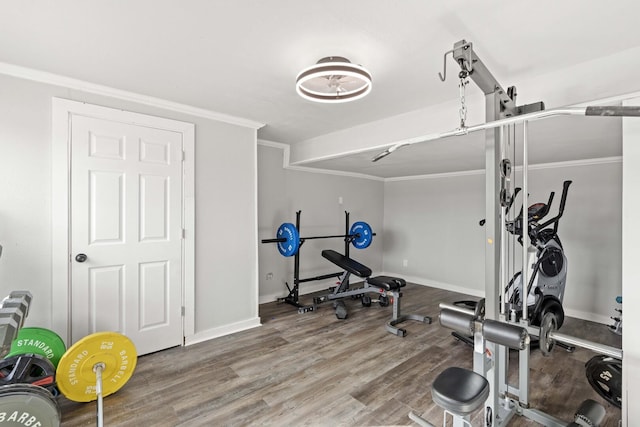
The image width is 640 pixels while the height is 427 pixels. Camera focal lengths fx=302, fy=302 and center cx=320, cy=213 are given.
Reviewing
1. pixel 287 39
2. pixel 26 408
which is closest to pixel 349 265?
pixel 287 39

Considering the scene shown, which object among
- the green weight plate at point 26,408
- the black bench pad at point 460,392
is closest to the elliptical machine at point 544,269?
the black bench pad at point 460,392

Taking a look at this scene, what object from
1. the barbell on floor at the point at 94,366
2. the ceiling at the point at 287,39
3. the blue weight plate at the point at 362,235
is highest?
the ceiling at the point at 287,39

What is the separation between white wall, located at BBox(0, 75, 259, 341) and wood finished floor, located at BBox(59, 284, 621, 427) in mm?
461

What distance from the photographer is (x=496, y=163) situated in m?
1.57

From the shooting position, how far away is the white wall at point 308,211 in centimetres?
421

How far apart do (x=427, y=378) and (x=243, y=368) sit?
147 centimetres

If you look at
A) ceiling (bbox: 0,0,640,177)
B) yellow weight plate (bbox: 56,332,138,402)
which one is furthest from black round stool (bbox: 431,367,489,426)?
yellow weight plate (bbox: 56,332,138,402)

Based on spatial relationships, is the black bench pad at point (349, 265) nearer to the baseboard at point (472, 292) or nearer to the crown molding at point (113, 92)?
the baseboard at point (472, 292)

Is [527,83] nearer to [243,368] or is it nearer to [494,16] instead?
[494,16]

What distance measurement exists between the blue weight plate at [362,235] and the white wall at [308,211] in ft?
1.53

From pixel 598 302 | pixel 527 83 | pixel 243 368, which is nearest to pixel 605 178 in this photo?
pixel 598 302

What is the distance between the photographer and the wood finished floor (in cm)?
192

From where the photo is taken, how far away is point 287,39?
168 cm

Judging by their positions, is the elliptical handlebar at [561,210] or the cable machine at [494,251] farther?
the elliptical handlebar at [561,210]
